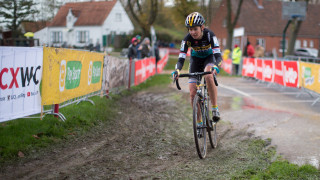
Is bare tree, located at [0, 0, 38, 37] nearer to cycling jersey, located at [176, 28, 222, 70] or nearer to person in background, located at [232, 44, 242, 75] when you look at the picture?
cycling jersey, located at [176, 28, 222, 70]

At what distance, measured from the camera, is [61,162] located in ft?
17.2

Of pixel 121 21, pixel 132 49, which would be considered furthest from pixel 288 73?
pixel 121 21

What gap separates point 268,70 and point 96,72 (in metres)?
9.66

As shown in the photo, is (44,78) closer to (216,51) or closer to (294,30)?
(216,51)

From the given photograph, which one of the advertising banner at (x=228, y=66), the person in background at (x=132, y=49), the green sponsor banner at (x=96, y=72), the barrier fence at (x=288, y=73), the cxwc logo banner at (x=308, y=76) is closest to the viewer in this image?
the green sponsor banner at (x=96, y=72)

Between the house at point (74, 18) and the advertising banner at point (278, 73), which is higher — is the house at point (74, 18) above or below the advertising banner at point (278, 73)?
above

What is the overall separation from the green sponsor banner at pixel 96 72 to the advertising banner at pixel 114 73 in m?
0.55

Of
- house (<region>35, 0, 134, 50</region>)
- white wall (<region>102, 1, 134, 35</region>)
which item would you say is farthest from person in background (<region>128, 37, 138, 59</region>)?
white wall (<region>102, 1, 134, 35</region>)

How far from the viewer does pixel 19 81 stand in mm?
6070

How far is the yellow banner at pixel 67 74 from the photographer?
271 inches

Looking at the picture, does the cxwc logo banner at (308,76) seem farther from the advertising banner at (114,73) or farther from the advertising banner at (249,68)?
the advertising banner at (249,68)

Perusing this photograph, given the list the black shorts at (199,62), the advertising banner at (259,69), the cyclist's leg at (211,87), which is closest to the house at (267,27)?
the advertising banner at (259,69)

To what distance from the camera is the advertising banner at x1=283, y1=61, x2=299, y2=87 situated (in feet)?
44.0

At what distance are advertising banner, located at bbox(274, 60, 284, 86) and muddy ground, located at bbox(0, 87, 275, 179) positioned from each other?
729 cm
